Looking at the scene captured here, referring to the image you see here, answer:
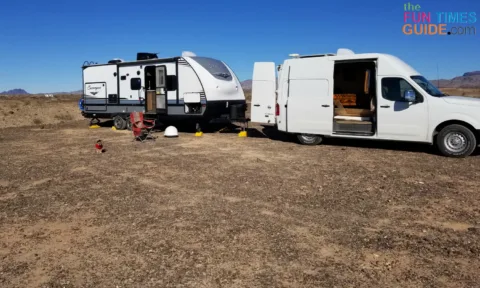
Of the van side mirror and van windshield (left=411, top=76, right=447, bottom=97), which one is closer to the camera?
the van side mirror

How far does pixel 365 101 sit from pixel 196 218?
30.2 feet

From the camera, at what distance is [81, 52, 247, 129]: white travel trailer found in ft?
45.1

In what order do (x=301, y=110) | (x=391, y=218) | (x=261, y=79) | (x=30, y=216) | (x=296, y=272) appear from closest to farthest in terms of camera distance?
1. (x=296, y=272)
2. (x=391, y=218)
3. (x=30, y=216)
4. (x=301, y=110)
5. (x=261, y=79)

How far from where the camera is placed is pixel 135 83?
15.3m

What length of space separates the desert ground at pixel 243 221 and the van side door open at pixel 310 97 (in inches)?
58.2

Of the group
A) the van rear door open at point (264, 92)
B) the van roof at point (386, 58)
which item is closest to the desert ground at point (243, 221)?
the van roof at point (386, 58)

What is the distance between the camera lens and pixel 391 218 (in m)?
5.05

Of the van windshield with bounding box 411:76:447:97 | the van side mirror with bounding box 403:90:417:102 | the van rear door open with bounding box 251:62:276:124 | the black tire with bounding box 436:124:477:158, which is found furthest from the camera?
the van rear door open with bounding box 251:62:276:124

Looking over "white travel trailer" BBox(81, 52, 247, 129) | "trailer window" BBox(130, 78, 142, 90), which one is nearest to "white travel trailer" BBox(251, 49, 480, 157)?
"white travel trailer" BBox(81, 52, 247, 129)

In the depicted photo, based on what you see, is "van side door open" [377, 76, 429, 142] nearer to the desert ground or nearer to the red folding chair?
the desert ground

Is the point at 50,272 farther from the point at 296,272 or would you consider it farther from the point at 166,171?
the point at 166,171

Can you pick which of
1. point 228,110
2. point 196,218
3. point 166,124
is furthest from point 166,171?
point 166,124

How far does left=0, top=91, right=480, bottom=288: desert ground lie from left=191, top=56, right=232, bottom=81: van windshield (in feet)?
17.9

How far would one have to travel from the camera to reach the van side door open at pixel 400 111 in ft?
30.2
